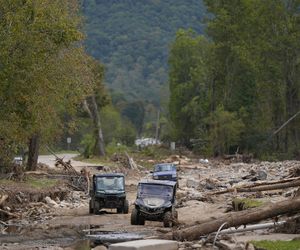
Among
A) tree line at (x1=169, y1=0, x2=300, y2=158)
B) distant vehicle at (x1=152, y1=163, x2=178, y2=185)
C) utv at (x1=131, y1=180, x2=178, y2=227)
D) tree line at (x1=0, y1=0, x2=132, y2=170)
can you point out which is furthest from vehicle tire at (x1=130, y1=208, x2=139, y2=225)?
tree line at (x1=169, y1=0, x2=300, y2=158)

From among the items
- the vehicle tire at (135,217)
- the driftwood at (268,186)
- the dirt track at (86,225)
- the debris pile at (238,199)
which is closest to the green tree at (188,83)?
the debris pile at (238,199)

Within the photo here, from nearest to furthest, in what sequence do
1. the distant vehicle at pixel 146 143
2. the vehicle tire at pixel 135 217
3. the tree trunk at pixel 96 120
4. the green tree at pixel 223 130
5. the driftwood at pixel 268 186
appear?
the vehicle tire at pixel 135 217
the driftwood at pixel 268 186
the tree trunk at pixel 96 120
the green tree at pixel 223 130
the distant vehicle at pixel 146 143

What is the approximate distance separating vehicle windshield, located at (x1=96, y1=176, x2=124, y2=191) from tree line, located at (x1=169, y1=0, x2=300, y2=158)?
50.2 metres

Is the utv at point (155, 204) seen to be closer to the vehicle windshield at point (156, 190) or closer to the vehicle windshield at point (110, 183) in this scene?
the vehicle windshield at point (156, 190)

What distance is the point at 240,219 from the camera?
22.0 meters

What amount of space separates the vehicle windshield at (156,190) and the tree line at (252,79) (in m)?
54.6

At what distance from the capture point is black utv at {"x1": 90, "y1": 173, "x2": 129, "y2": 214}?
3409 cm

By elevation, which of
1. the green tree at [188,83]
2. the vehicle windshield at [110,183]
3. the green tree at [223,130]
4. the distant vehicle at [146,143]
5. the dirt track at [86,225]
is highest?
the green tree at [188,83]

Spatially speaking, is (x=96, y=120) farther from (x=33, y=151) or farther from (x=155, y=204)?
(x=155, y=204)

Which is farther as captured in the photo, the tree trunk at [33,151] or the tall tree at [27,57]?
the tree trunk at [33,151]

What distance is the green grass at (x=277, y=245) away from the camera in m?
18.4

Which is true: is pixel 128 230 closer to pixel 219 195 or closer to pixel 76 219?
pixel 76 219

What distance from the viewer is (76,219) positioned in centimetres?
3216

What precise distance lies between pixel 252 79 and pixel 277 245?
242 feet
